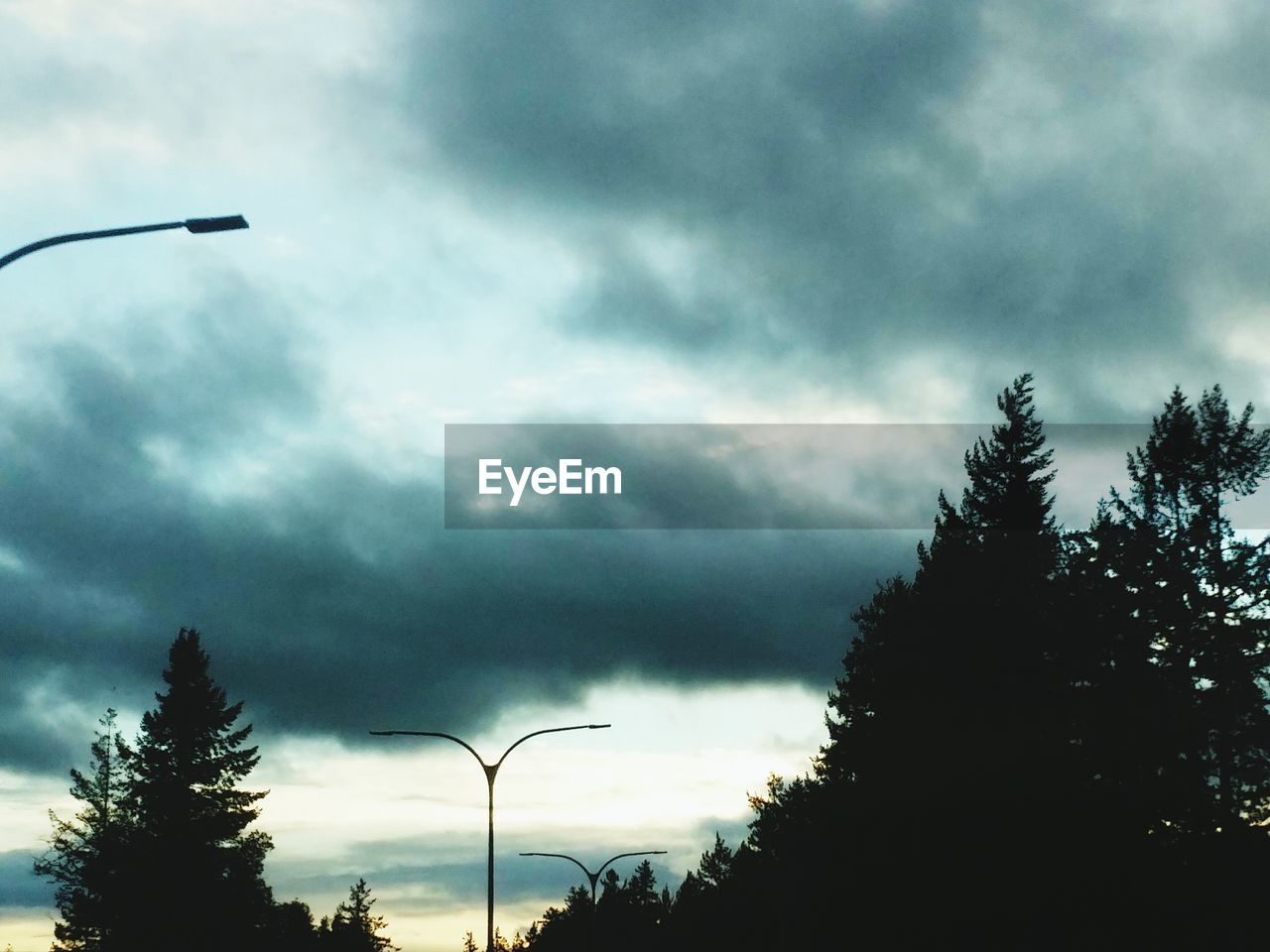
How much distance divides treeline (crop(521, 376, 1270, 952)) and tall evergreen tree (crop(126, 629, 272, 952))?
82.5 ft

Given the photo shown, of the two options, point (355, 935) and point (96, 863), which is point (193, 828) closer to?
point (96, 863)

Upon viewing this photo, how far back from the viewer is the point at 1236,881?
44312 mm

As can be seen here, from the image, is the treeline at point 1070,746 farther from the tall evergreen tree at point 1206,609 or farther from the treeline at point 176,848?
the treeline at point 176,848

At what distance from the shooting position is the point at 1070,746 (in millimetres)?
50281

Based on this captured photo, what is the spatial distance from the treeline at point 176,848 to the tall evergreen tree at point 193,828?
1.8 inches

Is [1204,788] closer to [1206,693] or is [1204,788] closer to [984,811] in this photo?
[1206,693]

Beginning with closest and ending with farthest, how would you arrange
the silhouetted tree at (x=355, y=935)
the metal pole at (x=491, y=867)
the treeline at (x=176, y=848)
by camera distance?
1. the metal pole at (x=491, y=867)
2. the treeline at (x=176, y=848)
3. the silhouetted tree at (x=355, y=935)

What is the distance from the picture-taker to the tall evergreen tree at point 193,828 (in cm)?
6419

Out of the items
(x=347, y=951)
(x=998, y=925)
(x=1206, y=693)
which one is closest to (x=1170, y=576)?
(x=1206, y=693)

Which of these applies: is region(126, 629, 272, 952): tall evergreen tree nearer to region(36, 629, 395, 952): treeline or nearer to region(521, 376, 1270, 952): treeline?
region(36, 629, 395, 952): treeline

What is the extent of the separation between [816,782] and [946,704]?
90.8 ft

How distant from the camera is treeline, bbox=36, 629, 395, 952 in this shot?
64.2 meters

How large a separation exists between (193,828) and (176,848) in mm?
1362

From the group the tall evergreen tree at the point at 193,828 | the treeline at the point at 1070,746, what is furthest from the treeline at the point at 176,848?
the treeline at the point at 1070,746
